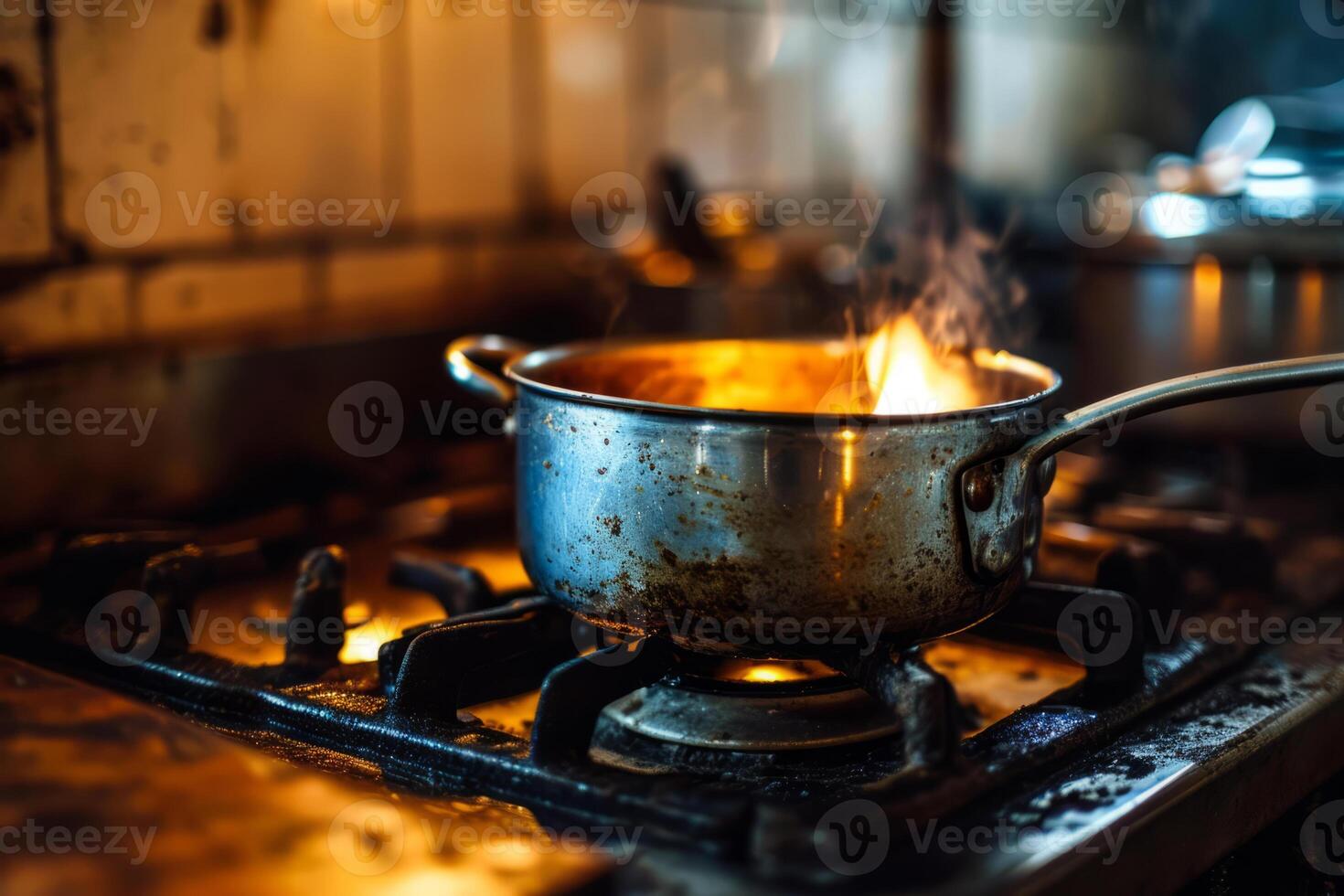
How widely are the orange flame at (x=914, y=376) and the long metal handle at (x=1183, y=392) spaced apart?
0.22m

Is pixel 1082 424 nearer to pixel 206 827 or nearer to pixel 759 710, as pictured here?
pixel 759 710

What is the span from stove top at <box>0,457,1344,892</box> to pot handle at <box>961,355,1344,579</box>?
81 millimetres

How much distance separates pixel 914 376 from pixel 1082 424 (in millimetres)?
259

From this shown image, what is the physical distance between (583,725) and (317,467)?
674 millimetres

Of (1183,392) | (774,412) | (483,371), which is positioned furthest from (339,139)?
(1183,392)

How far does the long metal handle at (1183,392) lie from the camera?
2.30 ft

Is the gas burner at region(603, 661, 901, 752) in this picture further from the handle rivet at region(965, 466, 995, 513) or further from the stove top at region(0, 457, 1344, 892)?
the handle rivet at region(965, 466, 995, 513)

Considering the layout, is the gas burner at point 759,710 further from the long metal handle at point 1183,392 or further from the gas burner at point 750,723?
the long metal handle at point 1183,392

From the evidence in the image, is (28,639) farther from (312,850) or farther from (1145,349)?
(1145,349)

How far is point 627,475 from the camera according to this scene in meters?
0.71

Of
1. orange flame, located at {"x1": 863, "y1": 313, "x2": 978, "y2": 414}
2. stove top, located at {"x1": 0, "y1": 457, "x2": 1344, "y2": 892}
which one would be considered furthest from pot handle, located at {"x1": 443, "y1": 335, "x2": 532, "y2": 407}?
orange flame, located at {"x1": 863, "y1": 313, "x2": 978, "y2": 414}

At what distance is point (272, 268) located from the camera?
127 cm

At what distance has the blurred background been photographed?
43.7 inches

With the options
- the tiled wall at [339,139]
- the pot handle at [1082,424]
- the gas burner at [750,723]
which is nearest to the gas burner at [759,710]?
the gas burner at [750,723]
